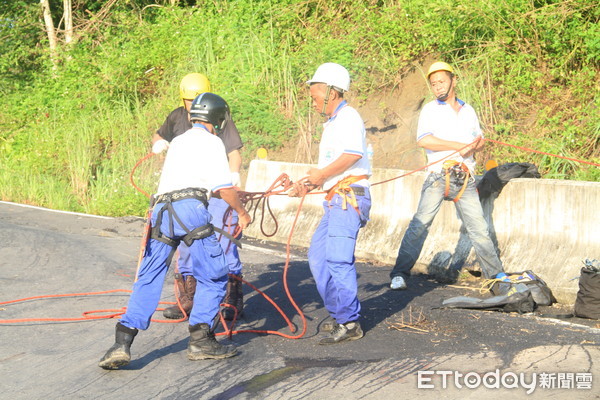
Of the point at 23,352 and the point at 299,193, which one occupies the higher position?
the point at 299,193

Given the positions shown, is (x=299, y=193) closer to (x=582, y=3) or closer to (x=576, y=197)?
(x=576, y=197)

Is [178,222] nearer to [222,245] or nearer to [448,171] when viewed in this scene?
[222,245]

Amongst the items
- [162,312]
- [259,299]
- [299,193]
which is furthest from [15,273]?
[299,193]

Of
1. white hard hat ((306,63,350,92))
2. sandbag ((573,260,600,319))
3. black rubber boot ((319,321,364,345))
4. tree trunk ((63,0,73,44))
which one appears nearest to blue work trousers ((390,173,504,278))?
sandbag ((573,260,600,319))

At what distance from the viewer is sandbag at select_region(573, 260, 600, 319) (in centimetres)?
662

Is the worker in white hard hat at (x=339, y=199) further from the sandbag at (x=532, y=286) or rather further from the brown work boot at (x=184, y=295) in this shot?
the sandbag at (x=532, y=286)

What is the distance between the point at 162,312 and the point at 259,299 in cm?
98

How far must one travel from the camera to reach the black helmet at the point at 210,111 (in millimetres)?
5688

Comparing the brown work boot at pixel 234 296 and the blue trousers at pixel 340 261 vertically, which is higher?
the blue trousers at pixel 340 261

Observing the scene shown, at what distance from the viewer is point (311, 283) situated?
26.8ft

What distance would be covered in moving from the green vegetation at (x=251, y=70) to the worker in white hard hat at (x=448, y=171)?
278cm

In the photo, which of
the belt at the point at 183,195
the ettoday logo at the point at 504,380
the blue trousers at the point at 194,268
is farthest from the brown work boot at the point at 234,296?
the ettoday logo at the point at 504,380

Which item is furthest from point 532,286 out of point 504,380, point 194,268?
point 194,268

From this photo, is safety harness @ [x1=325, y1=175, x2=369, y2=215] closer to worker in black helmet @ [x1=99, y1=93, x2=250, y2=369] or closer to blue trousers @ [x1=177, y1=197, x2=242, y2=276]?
worker in black helmet @ [x1=99, y1=93, x2=250, y2=369]
